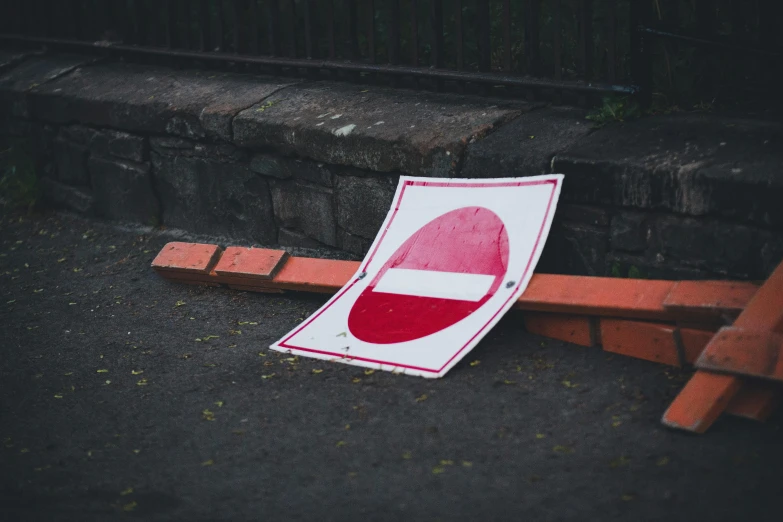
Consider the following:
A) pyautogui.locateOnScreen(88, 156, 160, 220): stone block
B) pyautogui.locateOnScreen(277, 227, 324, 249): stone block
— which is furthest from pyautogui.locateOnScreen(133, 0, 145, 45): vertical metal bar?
pyautogui.locateOnScreen(277, 227, 324, 249): stone block

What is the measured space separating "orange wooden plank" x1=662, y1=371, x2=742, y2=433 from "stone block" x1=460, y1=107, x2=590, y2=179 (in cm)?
101

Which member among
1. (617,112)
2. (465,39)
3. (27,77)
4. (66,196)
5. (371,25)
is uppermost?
(371,25)

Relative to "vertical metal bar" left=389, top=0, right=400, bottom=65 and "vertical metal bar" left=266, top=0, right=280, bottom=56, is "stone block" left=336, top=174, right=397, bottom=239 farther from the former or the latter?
"vertical metal bar" left=266, top=0, right=280, bottom=56

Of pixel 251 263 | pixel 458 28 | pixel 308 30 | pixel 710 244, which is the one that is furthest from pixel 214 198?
pixel 710 244

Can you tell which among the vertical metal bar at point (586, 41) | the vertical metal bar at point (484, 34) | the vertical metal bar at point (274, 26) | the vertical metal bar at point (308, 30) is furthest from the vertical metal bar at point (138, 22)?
the vertical metal bar at point (586, 41)

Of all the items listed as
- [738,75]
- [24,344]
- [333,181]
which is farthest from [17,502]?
[738,75]

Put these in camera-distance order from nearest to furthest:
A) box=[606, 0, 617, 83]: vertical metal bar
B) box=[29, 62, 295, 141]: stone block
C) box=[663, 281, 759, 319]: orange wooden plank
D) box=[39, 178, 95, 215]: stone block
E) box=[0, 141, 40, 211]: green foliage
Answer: box=[663, 281, 759, 319]: orange wooden plank
box=[606, 0, 617, 83]: vertical metal bar
box=[29, 62, 295, 141]: stone block
box=[39, 178, 95, 215]: stone block
box=[0, 141, 40, 211]: green foliage

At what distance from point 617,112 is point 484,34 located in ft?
2.43

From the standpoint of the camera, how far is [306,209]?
13.1 ft

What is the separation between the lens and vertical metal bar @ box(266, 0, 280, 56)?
440 centimetres

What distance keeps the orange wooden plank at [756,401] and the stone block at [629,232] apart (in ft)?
2.22

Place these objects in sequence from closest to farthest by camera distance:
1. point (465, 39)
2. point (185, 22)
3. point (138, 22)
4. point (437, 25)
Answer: point (437, 25) < point (465, 39) < point (185, 22) < point (138, 22)

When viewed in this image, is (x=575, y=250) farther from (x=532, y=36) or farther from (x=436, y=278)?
(x=532, y=36)

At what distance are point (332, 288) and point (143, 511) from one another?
52.9 inches
